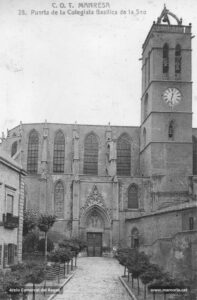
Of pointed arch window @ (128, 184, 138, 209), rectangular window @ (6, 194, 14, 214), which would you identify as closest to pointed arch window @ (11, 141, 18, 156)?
pointed arch window @ (128, 184, 138, 209)

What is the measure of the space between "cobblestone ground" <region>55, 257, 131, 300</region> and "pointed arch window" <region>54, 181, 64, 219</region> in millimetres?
10349

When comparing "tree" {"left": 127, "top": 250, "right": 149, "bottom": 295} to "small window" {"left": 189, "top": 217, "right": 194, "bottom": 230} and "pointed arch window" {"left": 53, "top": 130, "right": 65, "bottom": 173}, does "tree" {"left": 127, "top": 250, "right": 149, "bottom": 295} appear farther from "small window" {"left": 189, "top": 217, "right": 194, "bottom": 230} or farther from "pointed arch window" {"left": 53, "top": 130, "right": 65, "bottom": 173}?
"pointed arch window" {"left": 53, "top": 130, "right": 65, "bottom": 173}

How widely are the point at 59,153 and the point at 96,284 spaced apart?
1276 inches

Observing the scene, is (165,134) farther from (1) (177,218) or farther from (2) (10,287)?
(2) (10,287)

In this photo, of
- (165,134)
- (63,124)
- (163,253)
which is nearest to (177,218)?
(163,253)

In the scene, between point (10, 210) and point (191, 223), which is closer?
point (10, 210)

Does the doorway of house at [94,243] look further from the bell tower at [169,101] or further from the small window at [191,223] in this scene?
the small window at [191,223]

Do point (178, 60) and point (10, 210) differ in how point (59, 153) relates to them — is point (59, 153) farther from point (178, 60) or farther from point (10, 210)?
point (10, 210)

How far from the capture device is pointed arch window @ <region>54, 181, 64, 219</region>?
51.7 meters

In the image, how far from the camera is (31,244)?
143 feet

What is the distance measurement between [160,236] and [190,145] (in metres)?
15.4

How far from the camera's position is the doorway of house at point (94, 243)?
50966mm

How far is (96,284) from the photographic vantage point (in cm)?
2842

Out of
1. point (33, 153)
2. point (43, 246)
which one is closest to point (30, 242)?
point (43, 246)
